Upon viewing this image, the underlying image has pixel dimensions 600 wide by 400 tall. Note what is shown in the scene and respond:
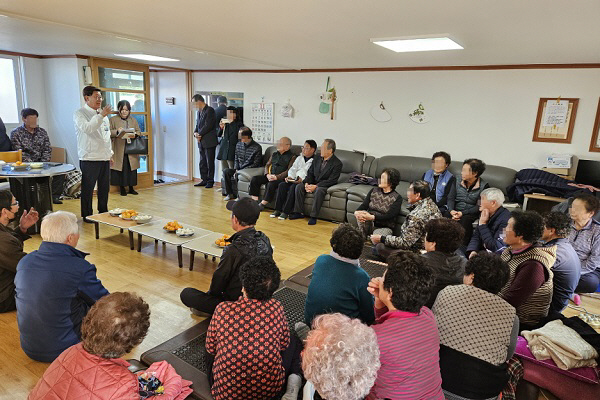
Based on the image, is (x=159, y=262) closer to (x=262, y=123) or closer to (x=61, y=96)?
(x=262, y=123)

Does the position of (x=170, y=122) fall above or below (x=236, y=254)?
above

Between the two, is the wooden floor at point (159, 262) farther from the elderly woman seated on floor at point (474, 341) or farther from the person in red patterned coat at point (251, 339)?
the elderly woman seated on floor at point (474, 341)

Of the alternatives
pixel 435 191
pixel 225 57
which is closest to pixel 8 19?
pixel 225 57

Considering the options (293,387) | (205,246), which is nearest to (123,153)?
(205,246)

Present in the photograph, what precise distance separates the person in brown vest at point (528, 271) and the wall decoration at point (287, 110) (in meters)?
5.02

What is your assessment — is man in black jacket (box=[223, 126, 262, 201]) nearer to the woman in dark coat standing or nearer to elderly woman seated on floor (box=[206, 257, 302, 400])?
the woman in dark coat standing

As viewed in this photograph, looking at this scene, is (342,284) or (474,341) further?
(342,284)

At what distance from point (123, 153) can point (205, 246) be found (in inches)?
149

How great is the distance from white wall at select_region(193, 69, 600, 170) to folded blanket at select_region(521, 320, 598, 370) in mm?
3582

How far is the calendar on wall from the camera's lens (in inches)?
289

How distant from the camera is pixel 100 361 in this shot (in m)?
1.41

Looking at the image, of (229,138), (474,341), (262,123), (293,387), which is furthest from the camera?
(262,123)

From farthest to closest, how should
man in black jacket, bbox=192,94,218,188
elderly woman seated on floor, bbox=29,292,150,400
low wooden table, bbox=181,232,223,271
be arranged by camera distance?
1. man in black jacket, bbox=192,94,218,188
2. low wooden table, bbox=181,232,223,271
3. elderly woman seated on floor, bbox=29,292,150,400

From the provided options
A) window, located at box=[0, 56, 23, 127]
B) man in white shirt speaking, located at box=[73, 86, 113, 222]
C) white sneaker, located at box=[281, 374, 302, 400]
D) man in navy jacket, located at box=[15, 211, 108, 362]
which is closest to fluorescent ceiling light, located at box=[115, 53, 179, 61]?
man in white shirt speaking, located at box=[73, 86, 113, 222]
